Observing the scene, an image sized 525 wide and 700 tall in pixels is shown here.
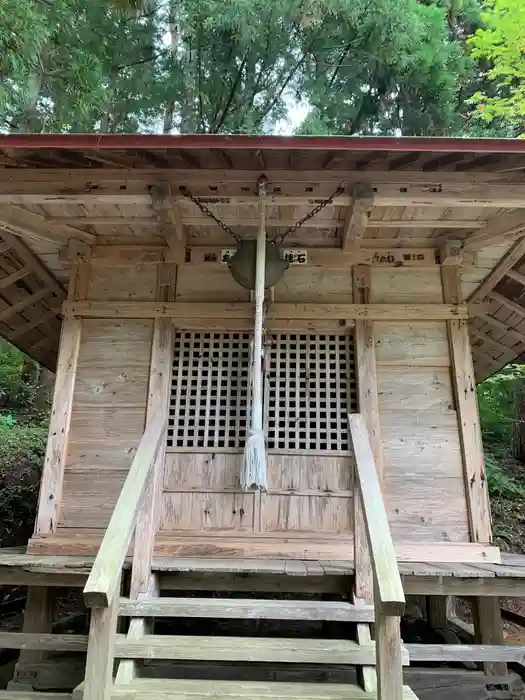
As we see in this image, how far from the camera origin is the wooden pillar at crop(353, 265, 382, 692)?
314 centimetres

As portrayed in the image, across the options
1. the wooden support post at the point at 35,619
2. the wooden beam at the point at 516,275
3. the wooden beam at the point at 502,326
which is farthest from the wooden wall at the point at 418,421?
the wooden support post at the point at 35,619

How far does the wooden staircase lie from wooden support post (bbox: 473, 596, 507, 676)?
1.40 metres

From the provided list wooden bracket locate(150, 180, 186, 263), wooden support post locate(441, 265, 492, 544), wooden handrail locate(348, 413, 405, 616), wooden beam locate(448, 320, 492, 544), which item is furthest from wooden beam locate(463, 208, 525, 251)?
wooden bracket locate(150, 180, 186, 263)

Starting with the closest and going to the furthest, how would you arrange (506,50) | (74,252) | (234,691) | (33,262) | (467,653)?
(234,691) → (467,653) → (74,252) → (33,262) → (506,50)

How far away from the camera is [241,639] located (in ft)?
9.48

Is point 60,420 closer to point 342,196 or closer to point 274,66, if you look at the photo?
point 342,196

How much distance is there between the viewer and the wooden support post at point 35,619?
375cm

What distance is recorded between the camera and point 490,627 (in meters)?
3.96

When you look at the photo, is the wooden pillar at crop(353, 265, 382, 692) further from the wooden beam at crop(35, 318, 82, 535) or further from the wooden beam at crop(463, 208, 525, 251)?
the wooden beam at crop(35, 318, 82, 535)

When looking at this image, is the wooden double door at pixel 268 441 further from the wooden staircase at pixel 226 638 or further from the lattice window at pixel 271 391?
the wooden staircase at pixel 226 638

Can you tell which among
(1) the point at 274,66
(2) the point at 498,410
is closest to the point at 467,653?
(2) the point at 498,410

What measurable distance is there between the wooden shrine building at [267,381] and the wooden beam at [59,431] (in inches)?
0.6

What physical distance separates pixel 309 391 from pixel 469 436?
1.33m

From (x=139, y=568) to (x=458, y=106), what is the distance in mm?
10183
